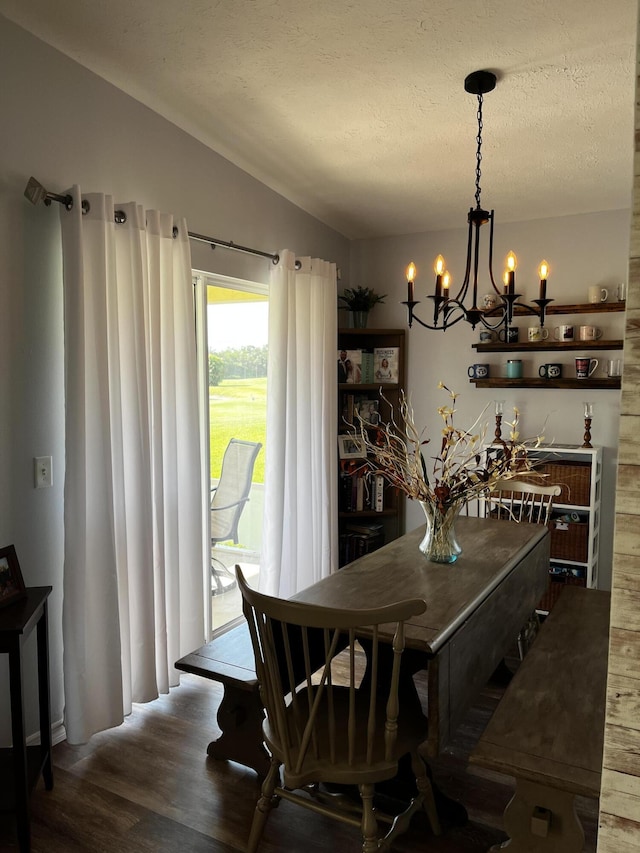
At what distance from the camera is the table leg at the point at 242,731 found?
226 cm

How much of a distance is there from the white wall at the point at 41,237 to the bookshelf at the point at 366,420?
2.00 metres

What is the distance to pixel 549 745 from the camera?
1.57m

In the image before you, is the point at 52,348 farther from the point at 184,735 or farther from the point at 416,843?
the point at 416,843

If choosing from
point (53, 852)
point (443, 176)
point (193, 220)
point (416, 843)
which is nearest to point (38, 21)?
point (193, 220)

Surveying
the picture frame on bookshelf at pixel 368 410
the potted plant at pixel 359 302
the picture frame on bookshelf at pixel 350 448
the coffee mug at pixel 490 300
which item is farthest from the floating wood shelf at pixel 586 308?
the picture frame on bookshelf at pixel 350 448

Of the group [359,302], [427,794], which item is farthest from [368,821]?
[359,302]

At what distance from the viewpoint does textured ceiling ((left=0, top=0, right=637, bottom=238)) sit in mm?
2018

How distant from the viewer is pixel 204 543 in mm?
3178

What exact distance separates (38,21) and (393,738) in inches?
99.8

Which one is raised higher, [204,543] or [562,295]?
[562,295]

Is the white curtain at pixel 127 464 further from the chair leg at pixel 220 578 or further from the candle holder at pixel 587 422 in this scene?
the candle holder at pixel 587 422

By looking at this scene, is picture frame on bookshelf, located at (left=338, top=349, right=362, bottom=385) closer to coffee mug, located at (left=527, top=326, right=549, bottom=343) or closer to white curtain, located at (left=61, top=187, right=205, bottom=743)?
coffee mug, located at (left=527, top=326, right=549, bottom=343)

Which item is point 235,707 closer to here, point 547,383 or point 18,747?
point 18,747

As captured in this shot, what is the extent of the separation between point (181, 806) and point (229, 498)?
1.62 meters
